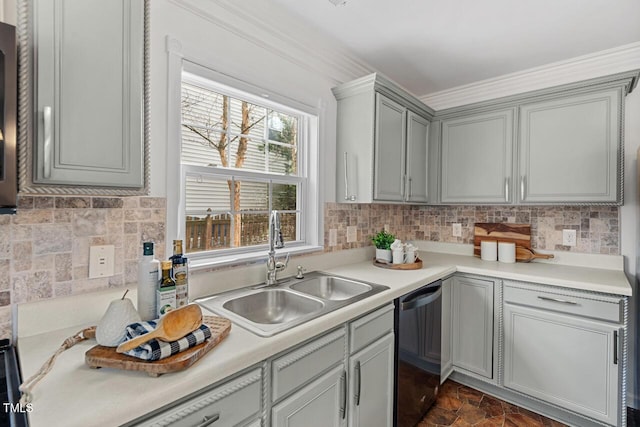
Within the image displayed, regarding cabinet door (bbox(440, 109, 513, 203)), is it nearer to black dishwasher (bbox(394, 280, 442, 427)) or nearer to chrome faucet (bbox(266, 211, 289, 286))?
black dishwasher (bbox(394, 280, 442, 427))

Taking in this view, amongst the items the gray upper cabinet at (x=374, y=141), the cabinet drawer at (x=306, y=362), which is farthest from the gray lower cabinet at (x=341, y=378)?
the gray upper cabinet at (x=374, y=141)

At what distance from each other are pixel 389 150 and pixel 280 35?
104cm

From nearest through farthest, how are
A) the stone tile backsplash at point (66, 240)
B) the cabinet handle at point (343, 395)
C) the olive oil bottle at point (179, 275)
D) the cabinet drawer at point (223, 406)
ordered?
1. the cabinet drawer at point (223, 406)
2. the stone tile backsplash at point (66, 240)
3. the olive oil bottle at point (179, 275)
4. the cabinet handle at point (343, 395)

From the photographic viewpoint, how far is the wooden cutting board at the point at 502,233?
101 inches

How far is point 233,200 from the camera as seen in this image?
1800 mm

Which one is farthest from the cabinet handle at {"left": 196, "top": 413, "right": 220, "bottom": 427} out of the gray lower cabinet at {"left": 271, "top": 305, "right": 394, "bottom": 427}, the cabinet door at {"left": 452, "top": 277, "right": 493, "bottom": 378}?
the cabinet door at {"left": 452, "top": 277, "right": 493, "bottom": 378}

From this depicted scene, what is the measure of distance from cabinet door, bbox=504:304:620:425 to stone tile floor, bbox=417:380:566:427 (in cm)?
14

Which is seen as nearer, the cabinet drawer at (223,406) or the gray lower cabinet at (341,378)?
the cabinet drawer at (223,406)

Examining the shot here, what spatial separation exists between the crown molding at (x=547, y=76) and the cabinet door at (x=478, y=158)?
0.38 m

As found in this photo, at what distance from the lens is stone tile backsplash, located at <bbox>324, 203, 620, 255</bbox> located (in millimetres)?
2254

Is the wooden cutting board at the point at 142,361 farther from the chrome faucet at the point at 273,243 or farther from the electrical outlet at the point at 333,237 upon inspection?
the electrical outlet at the point at 333,237

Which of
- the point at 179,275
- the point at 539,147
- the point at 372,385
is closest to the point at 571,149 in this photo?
the point at 539,147

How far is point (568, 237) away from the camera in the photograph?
2.39 meters

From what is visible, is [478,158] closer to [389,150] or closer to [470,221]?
[470,221]
